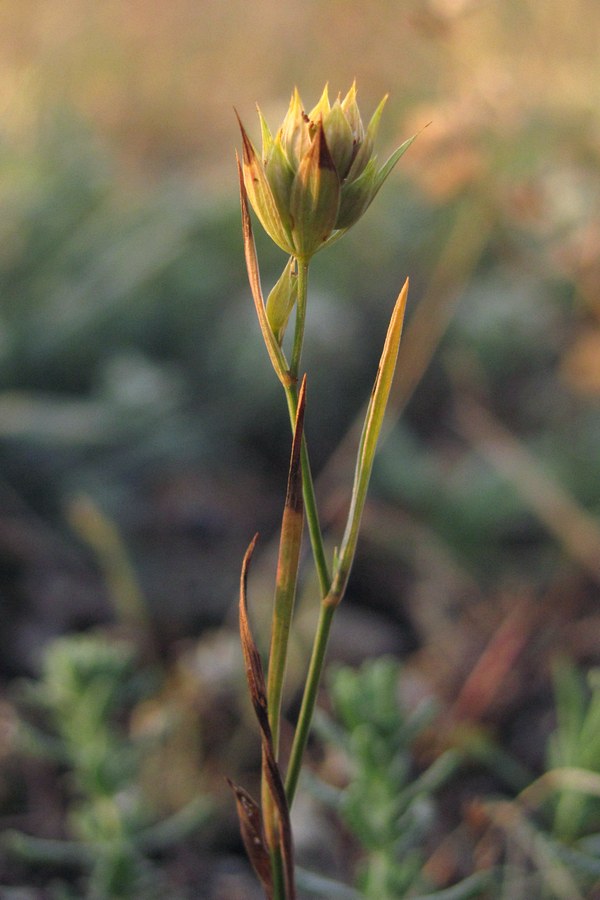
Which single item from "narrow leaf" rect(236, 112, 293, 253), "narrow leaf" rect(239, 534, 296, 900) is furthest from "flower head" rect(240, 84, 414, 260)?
"narrow leaf" rect(239, 534, 296, 900)

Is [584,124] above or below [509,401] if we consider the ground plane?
above

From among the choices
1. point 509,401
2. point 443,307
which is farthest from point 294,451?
point 509,401

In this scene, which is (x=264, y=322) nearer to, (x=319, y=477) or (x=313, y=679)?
(x=313, y=679)

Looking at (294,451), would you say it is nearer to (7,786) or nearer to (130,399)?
(7,786)

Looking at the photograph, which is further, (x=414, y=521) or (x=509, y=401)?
(x=509, y=401)

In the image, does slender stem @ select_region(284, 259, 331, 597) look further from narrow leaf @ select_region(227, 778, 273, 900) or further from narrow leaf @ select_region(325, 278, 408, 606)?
narrow leaf @ select_region(227, 778, 273, 900)

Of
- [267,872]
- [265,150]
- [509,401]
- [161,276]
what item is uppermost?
[161,276]

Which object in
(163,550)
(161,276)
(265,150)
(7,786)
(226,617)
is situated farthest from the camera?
(161,276)

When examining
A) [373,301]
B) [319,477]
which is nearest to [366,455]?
[319,477]
